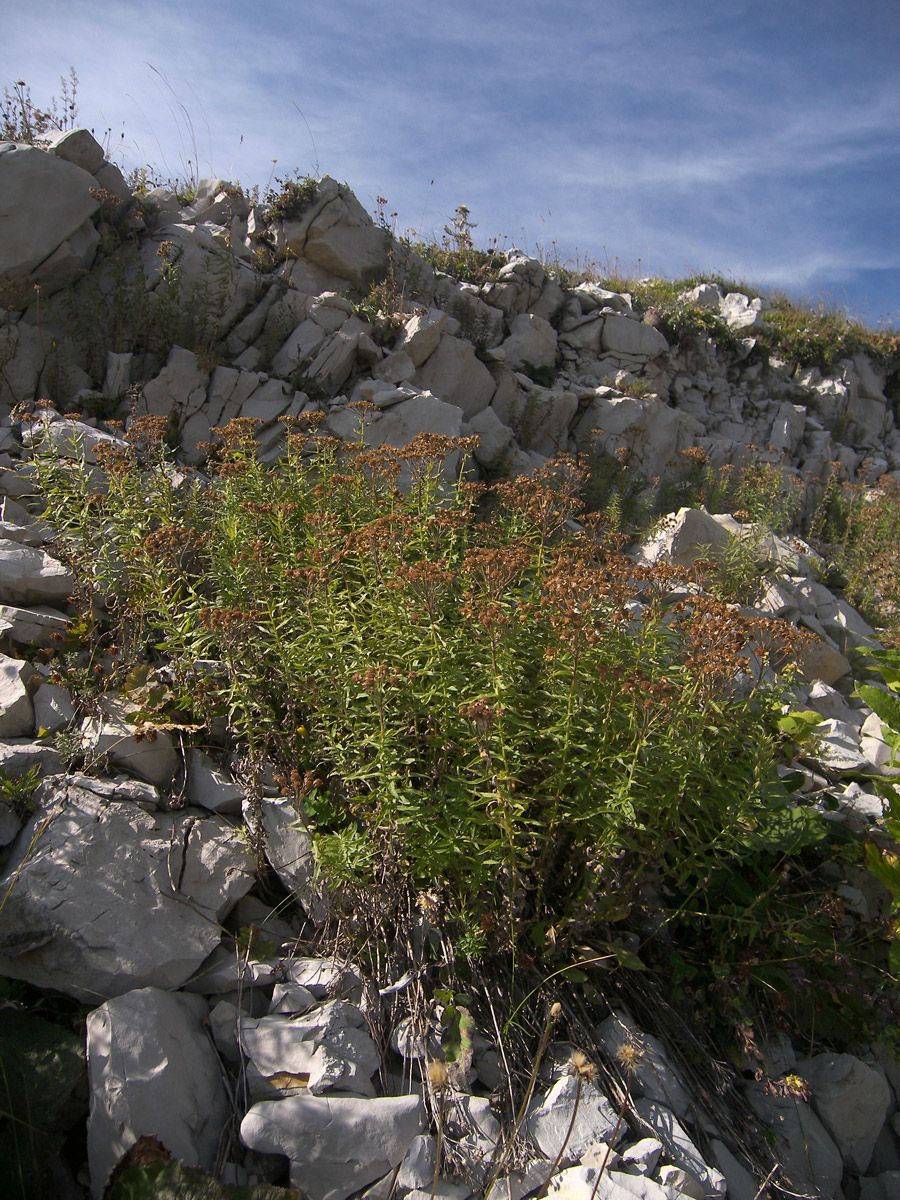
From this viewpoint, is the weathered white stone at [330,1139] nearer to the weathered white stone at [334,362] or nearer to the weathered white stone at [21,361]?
the weathered white stone at [21,361]

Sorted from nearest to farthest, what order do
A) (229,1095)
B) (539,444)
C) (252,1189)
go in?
(252,1189)
(229,1095)
(539,444)

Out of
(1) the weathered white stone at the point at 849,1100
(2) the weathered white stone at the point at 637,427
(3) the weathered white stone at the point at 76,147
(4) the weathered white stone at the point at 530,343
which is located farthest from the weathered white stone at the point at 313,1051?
(4) the weathered white stone at the point at 530,343

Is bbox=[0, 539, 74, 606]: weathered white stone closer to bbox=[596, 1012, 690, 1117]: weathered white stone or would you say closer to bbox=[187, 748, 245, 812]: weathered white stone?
bbox=[187, 748, 245, 812]: weathered white stone

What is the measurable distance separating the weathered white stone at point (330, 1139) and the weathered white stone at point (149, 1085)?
208 millimetres

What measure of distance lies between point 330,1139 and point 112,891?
1.45 m

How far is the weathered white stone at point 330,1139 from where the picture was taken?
2703mm

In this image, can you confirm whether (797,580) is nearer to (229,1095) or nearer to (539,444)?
(539,444)

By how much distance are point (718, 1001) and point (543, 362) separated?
11598 millimetres

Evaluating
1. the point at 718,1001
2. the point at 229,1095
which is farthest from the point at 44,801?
the point at 718,1001

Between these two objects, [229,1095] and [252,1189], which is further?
[229,1095]

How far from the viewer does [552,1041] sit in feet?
10.6

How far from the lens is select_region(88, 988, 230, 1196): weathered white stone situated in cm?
266

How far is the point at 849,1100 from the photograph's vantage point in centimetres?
358

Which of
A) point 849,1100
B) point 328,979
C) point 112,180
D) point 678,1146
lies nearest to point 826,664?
point 849,1100
